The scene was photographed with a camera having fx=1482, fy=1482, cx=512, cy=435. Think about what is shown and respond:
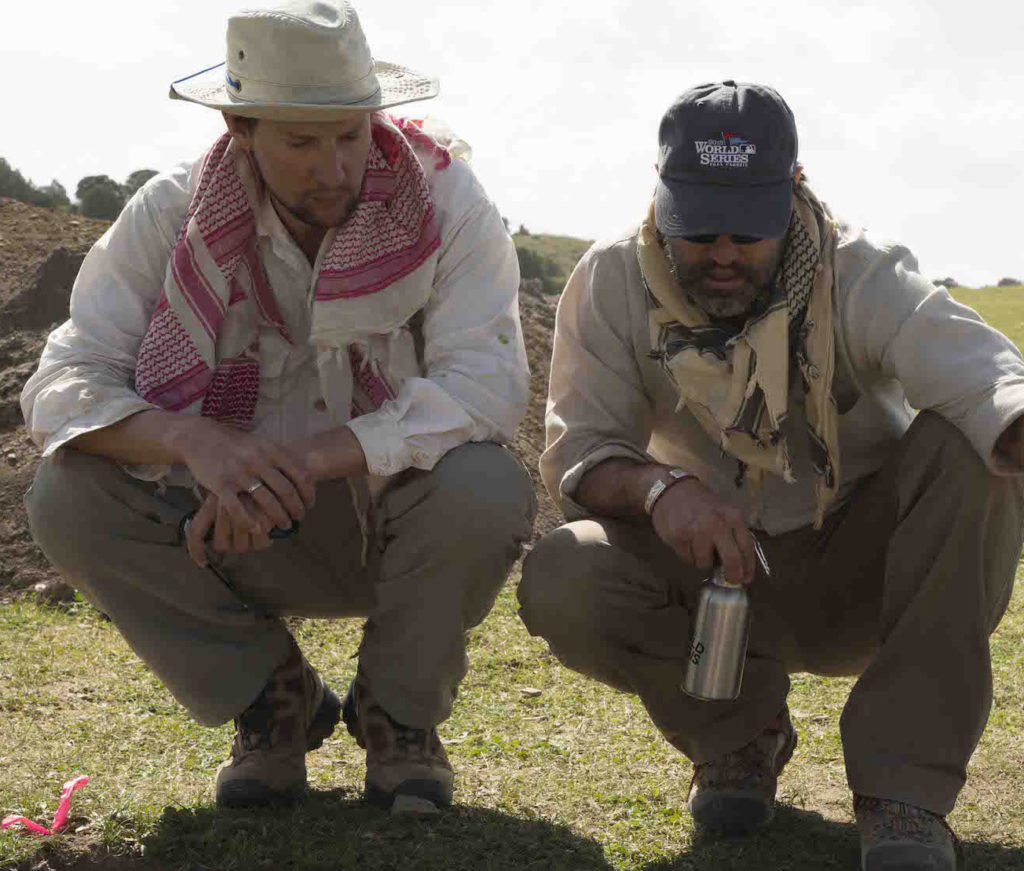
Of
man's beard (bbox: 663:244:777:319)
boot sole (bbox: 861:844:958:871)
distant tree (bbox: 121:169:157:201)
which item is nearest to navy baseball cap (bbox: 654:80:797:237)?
man's beard (bbox: 663:244:777:319)

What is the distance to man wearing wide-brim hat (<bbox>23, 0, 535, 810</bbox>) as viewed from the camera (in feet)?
11.0

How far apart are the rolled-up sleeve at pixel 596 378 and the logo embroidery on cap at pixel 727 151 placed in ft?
1.19

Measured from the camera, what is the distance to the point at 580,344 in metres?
3.58

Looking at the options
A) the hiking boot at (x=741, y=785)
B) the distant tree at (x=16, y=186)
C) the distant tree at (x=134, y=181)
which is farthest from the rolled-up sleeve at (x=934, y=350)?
the distant tree at (x=16, y=186)

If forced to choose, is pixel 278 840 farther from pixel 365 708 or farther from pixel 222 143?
pixel 222 143

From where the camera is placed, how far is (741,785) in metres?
3.40

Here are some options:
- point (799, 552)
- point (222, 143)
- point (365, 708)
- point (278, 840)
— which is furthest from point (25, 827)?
point (799, 552)

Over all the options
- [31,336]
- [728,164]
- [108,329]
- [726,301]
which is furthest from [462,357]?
[31,336]

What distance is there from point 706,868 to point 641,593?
631mm

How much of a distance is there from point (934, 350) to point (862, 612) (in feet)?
2.33

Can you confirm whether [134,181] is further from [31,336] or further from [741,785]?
[741,785]

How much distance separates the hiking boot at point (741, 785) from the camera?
11.0 ft

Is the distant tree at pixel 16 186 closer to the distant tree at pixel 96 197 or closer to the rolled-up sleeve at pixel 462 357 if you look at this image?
the distant tree at pixel 96 197

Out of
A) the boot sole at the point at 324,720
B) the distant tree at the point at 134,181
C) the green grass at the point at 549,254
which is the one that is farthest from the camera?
the green grass at the point at 549,254
